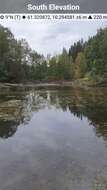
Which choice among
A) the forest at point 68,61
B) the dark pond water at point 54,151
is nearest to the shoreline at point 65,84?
the forest at point 68,61

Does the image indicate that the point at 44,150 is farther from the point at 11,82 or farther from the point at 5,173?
the point at 11,82

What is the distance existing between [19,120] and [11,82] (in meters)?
10.3

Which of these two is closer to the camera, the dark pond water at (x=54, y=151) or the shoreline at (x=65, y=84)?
the dark pond water at (x=54, y=151)

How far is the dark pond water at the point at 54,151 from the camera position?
2326 mm

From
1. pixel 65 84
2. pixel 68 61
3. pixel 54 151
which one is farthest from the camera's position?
pixel 65 84

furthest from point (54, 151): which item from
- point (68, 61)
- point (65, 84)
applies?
point (65, 84)

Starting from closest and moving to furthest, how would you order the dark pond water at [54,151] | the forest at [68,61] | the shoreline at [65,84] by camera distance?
the dark pond water at [54,151] < the forest at [68,61] < the shoreline at [65,84]

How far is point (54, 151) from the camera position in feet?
10.4

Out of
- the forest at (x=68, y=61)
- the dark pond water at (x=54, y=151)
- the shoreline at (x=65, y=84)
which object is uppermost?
the forest at (x=68, y=61)

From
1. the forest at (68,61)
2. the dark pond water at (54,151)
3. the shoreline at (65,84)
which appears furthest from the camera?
the shoreline at (65,84)

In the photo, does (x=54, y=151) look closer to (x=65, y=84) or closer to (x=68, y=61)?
(x=68, y=61)

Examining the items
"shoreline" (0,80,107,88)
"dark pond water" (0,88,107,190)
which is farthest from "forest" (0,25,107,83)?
"dark pond water" (0,88,107,190)

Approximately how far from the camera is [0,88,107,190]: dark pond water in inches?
91.6

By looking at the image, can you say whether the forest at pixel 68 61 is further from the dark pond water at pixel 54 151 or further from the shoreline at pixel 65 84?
the dark pond water at pixel 54 151
